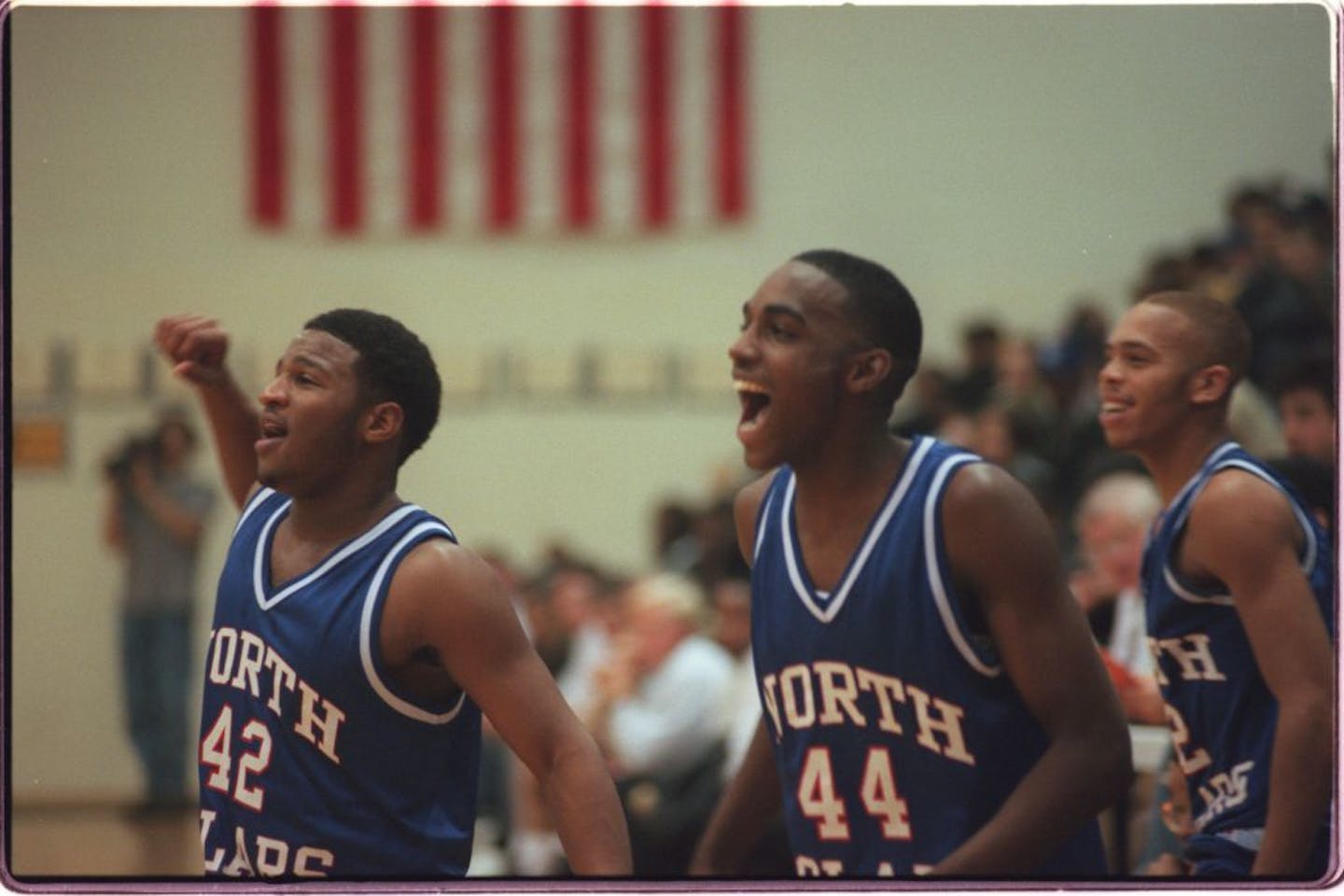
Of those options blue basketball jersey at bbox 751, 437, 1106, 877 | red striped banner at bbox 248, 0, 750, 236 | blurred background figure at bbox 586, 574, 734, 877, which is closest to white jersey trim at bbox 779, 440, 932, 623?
blue basketball jersey at bbox 751, 437, 1106, 877

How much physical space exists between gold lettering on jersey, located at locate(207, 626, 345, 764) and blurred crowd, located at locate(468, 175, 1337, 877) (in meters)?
0.90

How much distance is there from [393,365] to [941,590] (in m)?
0.93

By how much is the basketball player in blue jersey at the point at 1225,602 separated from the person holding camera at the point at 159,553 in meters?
4.02

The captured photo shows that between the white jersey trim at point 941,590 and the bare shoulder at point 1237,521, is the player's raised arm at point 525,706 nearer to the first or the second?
the white jersey trim at point 941,590

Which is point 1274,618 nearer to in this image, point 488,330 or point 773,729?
point 773,729

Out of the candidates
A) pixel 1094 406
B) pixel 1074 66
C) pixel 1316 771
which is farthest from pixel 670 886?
pixel 1094 406

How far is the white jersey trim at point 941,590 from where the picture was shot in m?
2.93

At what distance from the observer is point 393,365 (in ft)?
10.3

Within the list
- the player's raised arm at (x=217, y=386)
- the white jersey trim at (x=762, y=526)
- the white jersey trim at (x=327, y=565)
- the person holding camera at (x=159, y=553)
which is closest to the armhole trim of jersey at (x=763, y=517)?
the white jersey trim at (x=762, y=526)

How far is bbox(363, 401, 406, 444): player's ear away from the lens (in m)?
3.13

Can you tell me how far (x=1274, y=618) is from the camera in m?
3.07

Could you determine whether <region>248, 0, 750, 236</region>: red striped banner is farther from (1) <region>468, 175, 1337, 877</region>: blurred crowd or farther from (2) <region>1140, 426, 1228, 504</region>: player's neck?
(2) <region>1140, 426, 1228, 504</region>: player's neck

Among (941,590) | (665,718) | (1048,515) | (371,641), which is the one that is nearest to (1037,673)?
(941,590)

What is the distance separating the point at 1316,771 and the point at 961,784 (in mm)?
562
